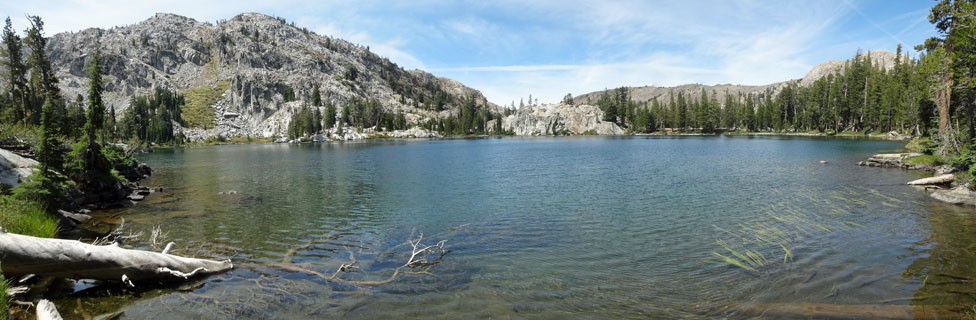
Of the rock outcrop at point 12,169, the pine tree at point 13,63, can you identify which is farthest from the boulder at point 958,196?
the pine tree at point 13,63

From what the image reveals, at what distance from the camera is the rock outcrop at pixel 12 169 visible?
2297 cm

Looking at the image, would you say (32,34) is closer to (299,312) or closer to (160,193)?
(160,193)

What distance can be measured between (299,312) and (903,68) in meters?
172

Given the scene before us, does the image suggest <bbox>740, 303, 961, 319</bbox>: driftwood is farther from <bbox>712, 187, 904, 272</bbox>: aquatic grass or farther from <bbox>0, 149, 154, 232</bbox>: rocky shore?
<bbox>0, 149, 154, 232</bbox>: rocky shore

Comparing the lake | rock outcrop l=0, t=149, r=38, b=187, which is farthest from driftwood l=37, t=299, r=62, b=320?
rock outcrop l=0, t=149, r=38, b=187

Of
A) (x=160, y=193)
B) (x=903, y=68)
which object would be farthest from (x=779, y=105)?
(x=160, y=193)

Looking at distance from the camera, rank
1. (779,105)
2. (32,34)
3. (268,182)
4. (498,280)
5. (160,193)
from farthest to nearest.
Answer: (779,105), (32,34), (268,182), (160,193), (498,280)

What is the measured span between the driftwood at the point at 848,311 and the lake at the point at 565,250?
0.16 metres

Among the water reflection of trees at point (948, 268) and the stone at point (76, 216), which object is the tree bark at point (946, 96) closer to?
the water reflection of trees at point (948, 268)

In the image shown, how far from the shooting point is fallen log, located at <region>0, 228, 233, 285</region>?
1220cm

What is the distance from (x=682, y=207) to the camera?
1174 inches

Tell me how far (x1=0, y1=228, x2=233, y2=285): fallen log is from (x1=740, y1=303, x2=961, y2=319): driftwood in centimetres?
1910

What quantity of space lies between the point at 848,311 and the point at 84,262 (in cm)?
2317

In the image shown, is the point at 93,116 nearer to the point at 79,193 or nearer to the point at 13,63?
the point at 79,193
